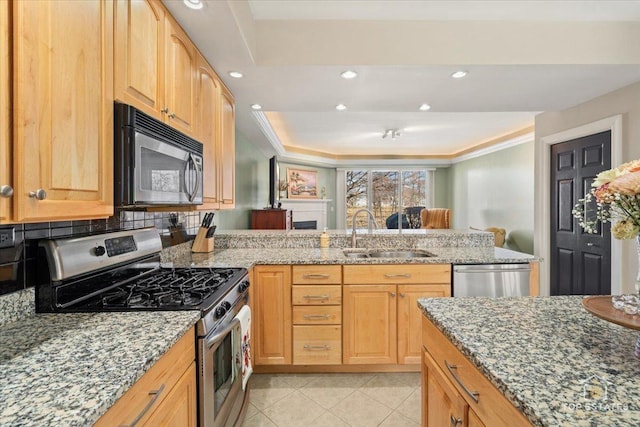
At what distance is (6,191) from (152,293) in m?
0.80

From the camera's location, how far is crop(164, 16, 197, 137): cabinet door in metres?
1.54

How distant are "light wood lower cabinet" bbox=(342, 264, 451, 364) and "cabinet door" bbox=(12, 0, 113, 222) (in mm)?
1695

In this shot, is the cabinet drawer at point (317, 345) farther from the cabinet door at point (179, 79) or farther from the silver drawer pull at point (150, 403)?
the cabinet door at point (179, 79)

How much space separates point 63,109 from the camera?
91cm

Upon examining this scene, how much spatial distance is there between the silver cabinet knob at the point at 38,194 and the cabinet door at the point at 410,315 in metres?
2.08

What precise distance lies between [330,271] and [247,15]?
5.77 feet

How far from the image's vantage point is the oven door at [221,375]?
4.07ft

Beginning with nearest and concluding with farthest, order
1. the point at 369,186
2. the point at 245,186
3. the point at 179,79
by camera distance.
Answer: the point at 179,79, the point at 245,186, the point at 369,186

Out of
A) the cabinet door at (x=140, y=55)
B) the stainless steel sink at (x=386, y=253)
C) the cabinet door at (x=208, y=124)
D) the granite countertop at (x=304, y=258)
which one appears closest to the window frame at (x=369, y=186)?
the stainless steel sink at (x=386, y=253)

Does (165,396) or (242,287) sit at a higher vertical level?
(242,287)

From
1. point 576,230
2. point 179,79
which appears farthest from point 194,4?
point 576,230

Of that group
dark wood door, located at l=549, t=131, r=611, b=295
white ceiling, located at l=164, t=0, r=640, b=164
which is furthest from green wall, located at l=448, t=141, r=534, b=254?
white ceiling, located at l=164, t=0, r=640, b=164

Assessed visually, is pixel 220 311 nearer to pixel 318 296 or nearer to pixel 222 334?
pixel 222 334

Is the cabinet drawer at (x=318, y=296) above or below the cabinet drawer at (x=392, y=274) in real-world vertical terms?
below
